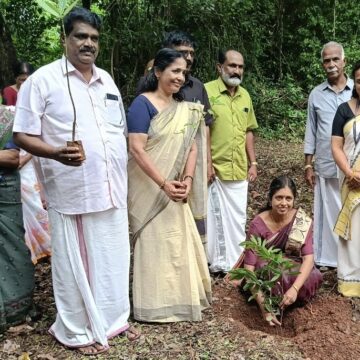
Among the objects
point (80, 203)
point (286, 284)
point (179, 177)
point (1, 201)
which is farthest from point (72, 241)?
point (286, 284)

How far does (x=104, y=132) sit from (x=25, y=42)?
9549 millimetres

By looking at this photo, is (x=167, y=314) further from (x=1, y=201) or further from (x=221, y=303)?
(x=1, y=201)

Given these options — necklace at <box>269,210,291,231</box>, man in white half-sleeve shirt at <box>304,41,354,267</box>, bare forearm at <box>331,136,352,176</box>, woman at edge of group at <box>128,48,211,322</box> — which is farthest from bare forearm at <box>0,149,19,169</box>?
man in white half-sleeve shirt at <box>304,41,354,267</box>

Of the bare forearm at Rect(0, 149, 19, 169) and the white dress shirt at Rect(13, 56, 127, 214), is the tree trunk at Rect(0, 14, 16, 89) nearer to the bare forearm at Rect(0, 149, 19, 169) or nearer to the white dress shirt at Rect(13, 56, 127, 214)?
the bare forearm at Rect(0, 149, 19, 169)

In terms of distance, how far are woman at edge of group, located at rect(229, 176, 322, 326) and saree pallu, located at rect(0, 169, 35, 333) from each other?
1660 millimetres

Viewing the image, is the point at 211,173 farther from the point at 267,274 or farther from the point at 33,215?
the point at 33,215

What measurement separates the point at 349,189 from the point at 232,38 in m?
6.37

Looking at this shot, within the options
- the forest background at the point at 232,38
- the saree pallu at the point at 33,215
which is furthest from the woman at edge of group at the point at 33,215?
the forest background at the point at 232,38

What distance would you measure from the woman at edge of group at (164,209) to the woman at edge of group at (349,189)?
1.24 meters

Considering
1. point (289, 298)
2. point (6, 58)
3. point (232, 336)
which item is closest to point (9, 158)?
point (232, 336)

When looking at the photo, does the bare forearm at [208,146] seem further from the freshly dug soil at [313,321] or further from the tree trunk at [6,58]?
the tree trunk at [6,58]

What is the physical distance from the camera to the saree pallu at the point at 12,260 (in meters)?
3.62

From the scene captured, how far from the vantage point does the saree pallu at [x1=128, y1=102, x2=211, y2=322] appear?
3721 millimetres

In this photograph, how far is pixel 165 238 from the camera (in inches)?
148
